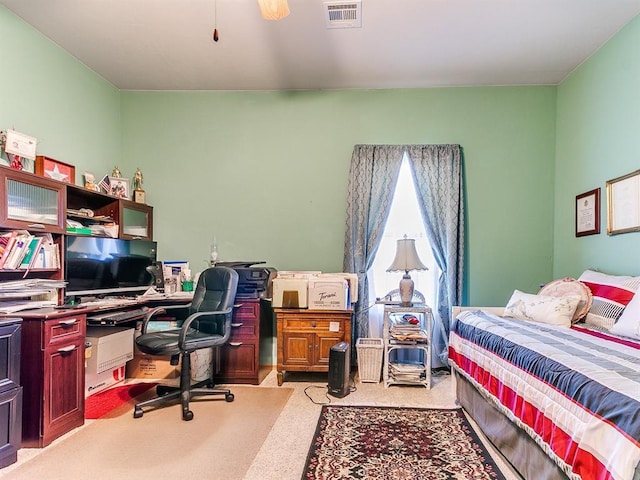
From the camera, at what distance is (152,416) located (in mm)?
2689

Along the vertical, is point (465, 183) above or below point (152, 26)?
below

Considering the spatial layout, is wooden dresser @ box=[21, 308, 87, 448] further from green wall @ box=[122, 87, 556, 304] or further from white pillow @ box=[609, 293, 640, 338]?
white pillow @ box=[609, 293, 640, 338]

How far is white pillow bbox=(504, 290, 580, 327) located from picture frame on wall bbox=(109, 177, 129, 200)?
356cm

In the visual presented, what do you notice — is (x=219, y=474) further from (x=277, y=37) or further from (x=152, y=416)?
(x=277, y=37)

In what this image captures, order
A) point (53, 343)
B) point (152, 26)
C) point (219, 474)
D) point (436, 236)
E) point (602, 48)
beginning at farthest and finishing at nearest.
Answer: point (436, 236) < point (602, 48) < point (152, 26) < point (53, 343) < point (219, 474)

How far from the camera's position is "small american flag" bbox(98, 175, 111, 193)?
11.7ft

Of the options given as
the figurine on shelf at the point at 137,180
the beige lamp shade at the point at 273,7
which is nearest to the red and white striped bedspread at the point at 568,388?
the beige lamp shade at the point at 273,7

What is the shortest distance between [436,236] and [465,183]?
0.62m

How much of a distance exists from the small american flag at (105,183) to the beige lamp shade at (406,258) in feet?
9.00

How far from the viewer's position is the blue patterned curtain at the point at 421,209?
3.72 meters

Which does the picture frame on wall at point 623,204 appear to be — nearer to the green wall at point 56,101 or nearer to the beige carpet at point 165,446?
the beige carpet at point 165,446

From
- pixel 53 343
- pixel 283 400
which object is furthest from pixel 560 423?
pixel 53 343

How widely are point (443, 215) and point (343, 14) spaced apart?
2007 mm

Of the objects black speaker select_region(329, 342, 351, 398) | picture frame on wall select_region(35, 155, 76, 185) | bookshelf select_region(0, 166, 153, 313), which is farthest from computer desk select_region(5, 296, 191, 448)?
black speaker select_region(329, 342, 351, 398)
